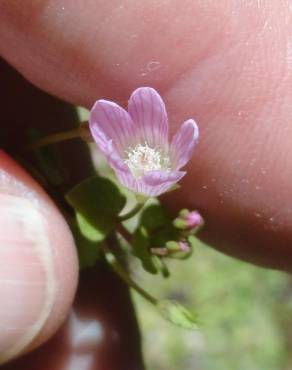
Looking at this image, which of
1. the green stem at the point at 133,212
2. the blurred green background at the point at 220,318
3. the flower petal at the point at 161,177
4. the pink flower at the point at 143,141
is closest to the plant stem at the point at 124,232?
the green stem at the point at 133,212

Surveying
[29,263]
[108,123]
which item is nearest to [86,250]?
[29,263]

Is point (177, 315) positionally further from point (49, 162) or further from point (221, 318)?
point (221, 318)

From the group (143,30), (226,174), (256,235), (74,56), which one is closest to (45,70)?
(74,56)

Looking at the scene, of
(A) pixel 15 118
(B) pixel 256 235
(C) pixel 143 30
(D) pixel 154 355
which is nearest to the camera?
(C) pixel 143 30

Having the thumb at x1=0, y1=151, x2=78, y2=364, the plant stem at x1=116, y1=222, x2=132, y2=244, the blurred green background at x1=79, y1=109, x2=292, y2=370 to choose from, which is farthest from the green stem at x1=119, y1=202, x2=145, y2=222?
the blurred green background at x1=79, y1=109, x2=292, y2=370

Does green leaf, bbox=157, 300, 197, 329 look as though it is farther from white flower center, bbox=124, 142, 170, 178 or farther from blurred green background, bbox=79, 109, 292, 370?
blurred green background, bbox=79, 109, 292, 370

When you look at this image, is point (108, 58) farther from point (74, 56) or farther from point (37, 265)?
point (37, 265)
